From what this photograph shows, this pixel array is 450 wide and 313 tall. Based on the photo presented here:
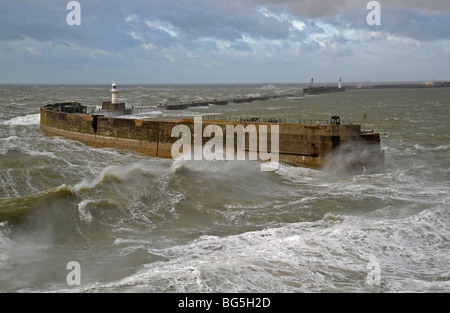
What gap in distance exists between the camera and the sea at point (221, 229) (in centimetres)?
1041

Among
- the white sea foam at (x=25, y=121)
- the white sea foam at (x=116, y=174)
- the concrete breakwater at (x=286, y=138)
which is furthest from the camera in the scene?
the white sea foam at (x=25, y=121)

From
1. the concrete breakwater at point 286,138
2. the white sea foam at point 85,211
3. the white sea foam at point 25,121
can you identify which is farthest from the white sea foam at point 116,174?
the white sea foam at point 25,121

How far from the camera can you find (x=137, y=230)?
555 inches

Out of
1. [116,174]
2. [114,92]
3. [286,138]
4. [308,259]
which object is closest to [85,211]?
[116,174]

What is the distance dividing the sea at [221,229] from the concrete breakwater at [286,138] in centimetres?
97

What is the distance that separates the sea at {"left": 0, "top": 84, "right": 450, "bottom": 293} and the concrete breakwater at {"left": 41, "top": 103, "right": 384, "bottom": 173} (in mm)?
971

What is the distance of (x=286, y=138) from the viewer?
2483 cm

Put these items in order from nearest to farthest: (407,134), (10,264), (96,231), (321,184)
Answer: (10,264)
(96,231)
(321,184)
(407,134)

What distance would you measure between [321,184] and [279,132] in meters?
5.22

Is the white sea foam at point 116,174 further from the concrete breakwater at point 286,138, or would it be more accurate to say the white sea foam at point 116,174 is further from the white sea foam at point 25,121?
the white sea foam at point 25,121

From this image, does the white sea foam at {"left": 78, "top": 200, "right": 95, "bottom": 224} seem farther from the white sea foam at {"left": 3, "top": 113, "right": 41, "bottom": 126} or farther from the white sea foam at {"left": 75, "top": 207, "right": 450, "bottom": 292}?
the white sea foam at {"left": 3, "top": 113, "right": 41, "bottom": 126}

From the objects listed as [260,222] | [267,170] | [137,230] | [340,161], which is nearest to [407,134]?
[340,161]

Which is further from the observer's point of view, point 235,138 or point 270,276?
point 235,138
